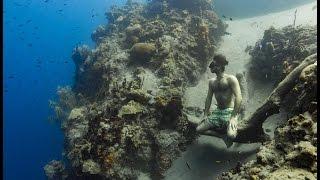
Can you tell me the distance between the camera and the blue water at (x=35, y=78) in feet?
285

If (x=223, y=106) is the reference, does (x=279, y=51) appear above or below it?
above

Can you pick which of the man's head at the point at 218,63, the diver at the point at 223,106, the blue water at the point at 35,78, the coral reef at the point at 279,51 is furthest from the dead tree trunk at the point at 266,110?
the blue water at the point at 35,78

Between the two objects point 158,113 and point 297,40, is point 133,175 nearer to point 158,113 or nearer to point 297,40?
point 158,113

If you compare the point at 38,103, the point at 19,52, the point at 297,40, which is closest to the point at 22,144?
the point at 38,103

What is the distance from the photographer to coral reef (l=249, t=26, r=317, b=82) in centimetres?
1088

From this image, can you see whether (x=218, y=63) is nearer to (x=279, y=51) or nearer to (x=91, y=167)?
(x=91, y=167)

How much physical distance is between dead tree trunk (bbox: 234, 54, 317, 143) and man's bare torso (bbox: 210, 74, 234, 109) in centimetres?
60

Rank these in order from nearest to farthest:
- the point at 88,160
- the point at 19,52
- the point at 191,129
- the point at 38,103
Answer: the point at 88,160 → the point at 191,129 → the point at 38,103 → the point at 19,52

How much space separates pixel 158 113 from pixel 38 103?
106923mm

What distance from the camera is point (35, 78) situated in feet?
417

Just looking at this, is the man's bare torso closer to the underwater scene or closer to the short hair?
the underwater scene

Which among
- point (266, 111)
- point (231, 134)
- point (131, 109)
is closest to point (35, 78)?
point (131, 109)

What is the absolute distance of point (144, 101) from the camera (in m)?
9.98

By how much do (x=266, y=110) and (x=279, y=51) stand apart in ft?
16.8
